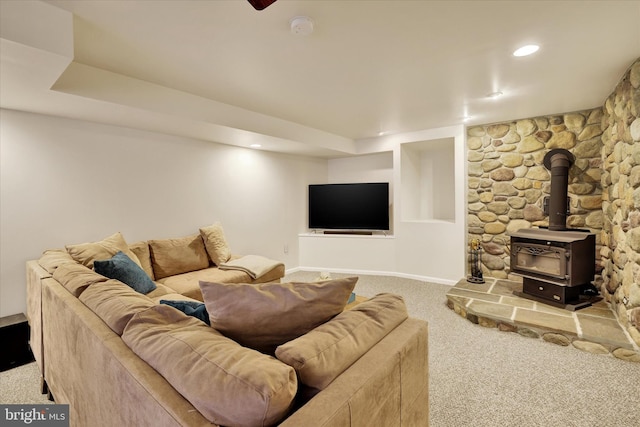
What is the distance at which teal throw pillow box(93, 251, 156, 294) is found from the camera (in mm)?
2371

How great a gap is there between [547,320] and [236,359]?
3.15m

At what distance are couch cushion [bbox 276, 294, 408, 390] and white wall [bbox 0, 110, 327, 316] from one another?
10.1ft

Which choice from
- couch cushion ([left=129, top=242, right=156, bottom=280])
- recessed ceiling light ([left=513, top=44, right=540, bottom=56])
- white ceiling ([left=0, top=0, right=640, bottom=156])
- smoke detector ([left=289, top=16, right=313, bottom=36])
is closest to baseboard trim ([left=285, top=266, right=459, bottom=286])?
white ceiling ([left=0, top=0, right=640, bottom=156])

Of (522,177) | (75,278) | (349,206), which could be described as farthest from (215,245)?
(522,177)

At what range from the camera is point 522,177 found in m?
4.17

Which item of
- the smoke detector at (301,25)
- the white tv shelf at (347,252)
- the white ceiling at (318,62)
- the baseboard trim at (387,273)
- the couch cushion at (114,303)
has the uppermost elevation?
the white ceiling at (318,62)

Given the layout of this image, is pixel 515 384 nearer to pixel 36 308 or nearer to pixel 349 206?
pixel 36 308

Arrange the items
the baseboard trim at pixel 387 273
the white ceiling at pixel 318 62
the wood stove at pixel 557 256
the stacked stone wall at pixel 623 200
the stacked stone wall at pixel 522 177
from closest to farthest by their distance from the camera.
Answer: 1. the white ceiling at pixel 318 62
2. the stacked stone wall at pixel 623 200
3. the wood stove at pixel 557 256
4. the stacked stone wall at pixel 522 177
5. the baseboard trim at pixel 387 273

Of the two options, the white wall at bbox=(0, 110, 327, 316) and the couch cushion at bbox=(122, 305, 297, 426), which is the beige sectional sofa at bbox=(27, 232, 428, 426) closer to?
the couch cushion at bbox=(122, 305, 297, 426)

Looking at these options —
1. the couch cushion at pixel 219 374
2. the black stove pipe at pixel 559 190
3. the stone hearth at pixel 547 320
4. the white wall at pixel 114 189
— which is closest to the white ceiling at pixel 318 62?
the white wall at pixel 114 189

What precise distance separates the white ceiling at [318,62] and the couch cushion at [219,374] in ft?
5.69

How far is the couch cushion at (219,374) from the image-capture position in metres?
0.74

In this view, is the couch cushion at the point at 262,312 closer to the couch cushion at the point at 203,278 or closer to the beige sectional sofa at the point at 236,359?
the beige sectional sofa at the point at 236,359

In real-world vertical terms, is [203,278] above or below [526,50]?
below
